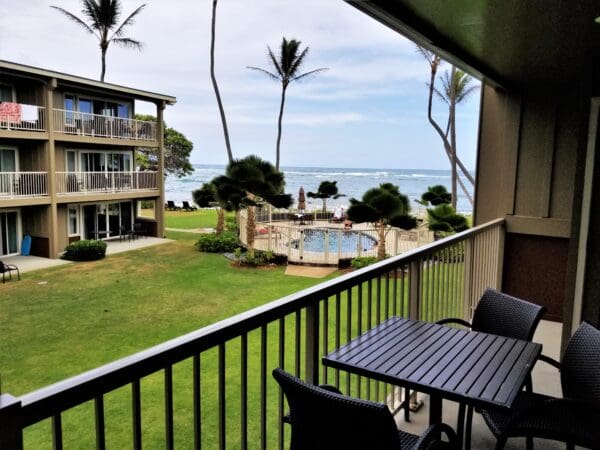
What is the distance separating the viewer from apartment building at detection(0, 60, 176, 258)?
16453 millimetres

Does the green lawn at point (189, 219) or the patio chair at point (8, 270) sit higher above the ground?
the green lawn at point (189, 219)

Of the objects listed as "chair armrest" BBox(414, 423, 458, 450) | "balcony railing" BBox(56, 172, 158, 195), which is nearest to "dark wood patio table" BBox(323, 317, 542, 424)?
"chair armrest" BBox(414, 423, 458, 450)

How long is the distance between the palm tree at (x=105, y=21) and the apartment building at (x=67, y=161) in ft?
35.4

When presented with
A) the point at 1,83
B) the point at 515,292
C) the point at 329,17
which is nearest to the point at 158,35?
the point at 329,17

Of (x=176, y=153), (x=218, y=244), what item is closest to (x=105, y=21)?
(x=218, y=244)

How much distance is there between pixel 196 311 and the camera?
36.0ft

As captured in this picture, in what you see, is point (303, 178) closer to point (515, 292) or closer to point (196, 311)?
point (196, 311)

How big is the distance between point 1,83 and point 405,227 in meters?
14.0

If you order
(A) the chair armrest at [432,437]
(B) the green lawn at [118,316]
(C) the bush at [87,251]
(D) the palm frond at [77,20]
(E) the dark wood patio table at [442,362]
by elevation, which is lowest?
(B) the green lawn at [118,316]

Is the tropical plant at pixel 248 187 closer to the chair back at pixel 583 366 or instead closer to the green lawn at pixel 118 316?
the green lawn at pixel 118 316

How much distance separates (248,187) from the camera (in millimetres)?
15406

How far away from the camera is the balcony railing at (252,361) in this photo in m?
1.04

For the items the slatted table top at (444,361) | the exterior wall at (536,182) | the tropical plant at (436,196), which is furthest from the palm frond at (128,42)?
the slatted table top at (444,361)

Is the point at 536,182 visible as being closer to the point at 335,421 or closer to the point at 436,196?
the point at 335,421
